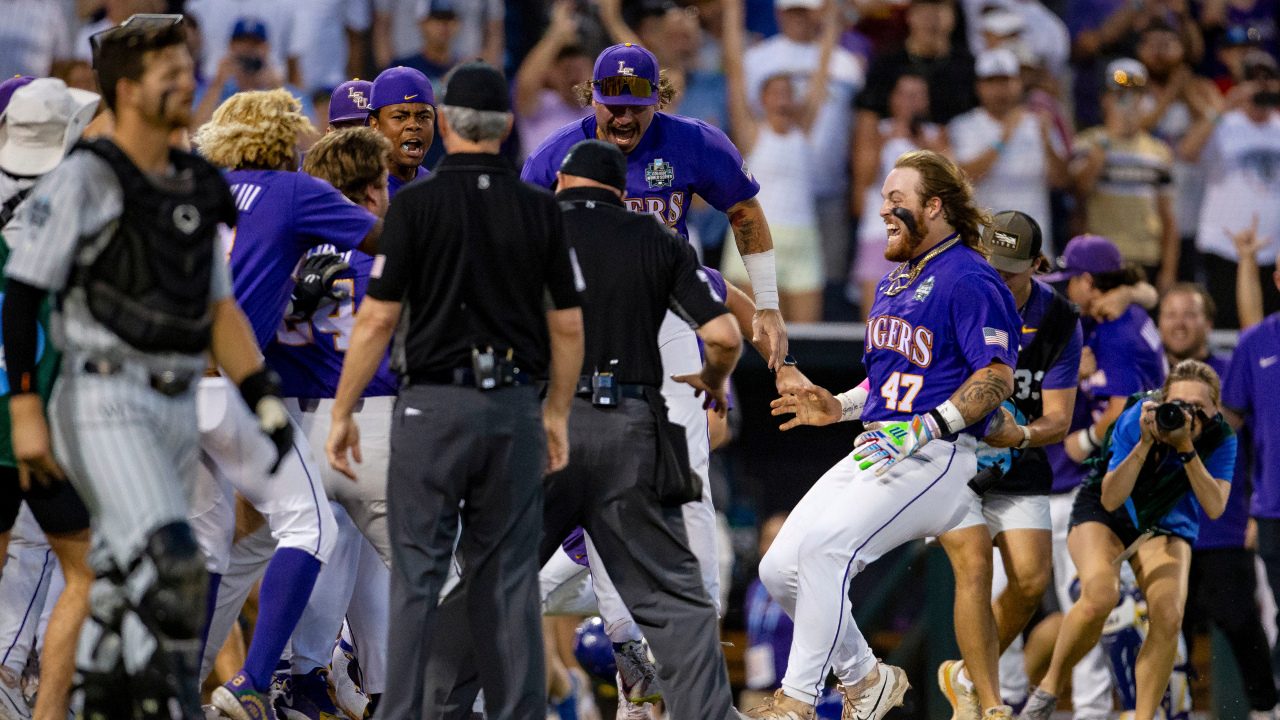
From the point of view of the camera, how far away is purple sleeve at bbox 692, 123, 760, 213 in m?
6.00

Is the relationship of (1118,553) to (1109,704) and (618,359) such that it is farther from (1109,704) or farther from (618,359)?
(618,359)

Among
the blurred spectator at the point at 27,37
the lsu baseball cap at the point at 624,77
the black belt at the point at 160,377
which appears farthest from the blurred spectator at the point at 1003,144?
the black belt at the point at 160,377

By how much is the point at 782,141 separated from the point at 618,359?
5778 mm

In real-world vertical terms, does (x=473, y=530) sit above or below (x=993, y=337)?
below

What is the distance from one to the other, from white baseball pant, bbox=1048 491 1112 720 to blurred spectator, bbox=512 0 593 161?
437 cm

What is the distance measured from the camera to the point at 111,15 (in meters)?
9.84

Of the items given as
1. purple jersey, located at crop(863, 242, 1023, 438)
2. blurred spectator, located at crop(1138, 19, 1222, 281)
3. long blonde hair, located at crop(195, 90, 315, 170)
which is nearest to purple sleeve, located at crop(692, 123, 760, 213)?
purple jersey, located at crop(863, 242, 1023, 438)

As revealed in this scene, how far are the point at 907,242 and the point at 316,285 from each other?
91.0 inches

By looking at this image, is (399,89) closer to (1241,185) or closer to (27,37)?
(27,37)

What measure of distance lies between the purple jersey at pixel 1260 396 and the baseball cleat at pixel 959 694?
99.8 inches

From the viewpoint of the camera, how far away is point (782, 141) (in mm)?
10148

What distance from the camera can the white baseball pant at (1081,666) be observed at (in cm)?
770

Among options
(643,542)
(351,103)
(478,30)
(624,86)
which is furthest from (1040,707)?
(478,30)

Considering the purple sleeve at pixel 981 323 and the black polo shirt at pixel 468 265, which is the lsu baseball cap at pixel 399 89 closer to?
the black polo shirt at pixel 468 265
